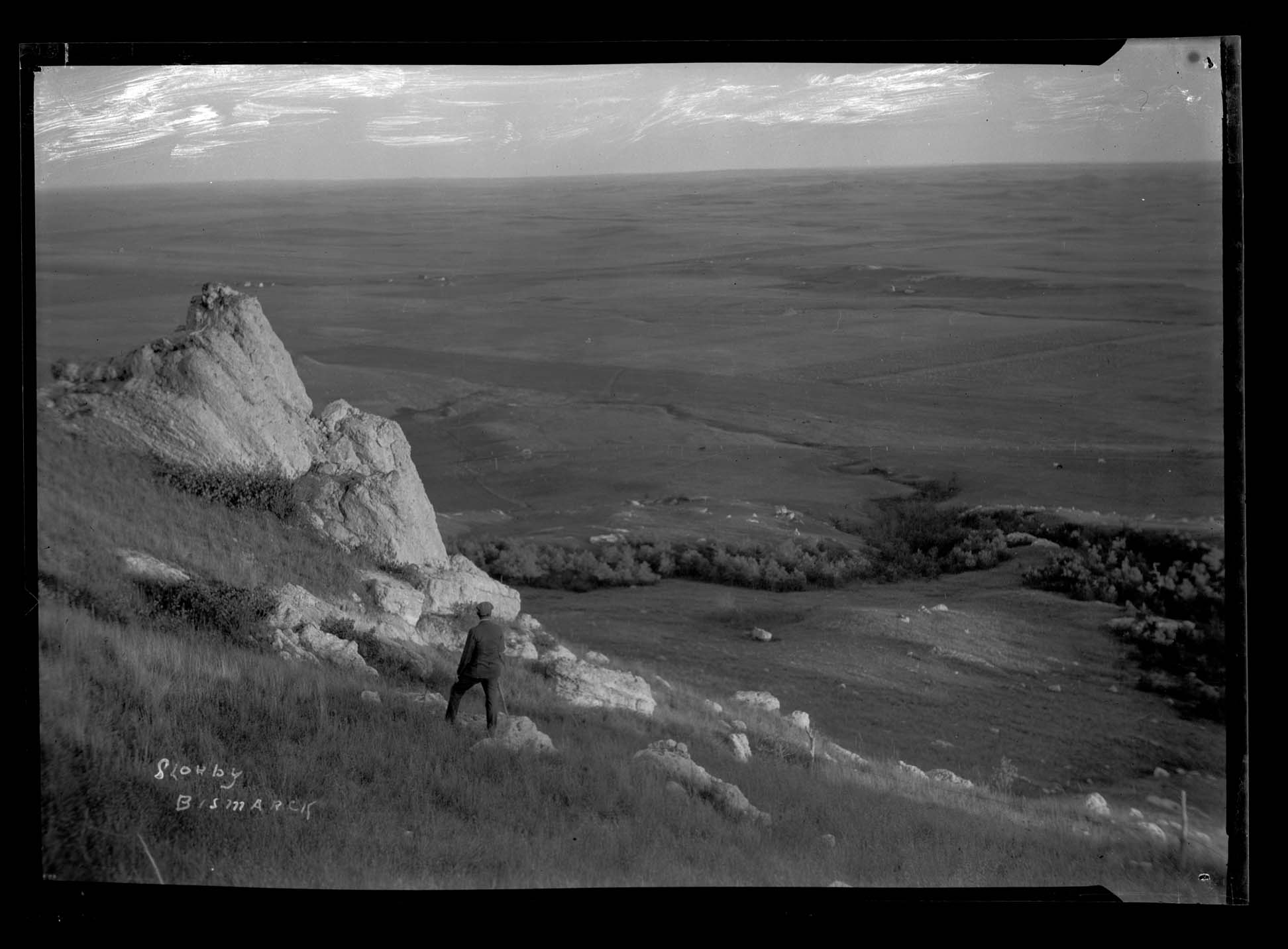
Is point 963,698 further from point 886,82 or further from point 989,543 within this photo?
point 886,82

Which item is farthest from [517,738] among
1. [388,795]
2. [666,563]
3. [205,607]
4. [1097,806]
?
[1097,806]

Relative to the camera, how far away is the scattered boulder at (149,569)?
7215 millimetres

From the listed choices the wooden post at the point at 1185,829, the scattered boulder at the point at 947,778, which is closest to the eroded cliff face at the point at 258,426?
the scattered boulder at the point at 947,778

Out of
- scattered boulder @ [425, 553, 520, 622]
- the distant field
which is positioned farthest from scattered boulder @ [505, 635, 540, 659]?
the distant field

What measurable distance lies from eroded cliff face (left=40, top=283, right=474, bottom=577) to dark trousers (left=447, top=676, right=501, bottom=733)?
0.71m

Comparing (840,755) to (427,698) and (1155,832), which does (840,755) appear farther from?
(427,698)

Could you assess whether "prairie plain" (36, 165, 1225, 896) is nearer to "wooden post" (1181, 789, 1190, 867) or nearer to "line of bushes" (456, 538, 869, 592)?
"line of bushes" (456, 538, 869, 592)

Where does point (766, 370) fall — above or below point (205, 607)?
above

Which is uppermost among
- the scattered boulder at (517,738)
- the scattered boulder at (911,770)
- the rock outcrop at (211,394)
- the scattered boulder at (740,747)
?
the rock outcrop at (211,394)

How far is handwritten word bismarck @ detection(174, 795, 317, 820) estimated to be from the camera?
685cm

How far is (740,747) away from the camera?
7.14 metres

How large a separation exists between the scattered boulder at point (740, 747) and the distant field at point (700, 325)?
169 cm

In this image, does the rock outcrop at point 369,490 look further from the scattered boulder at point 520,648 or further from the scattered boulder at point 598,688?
the scattered boulder at point 598,688

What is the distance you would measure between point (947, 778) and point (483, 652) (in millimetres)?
3363
